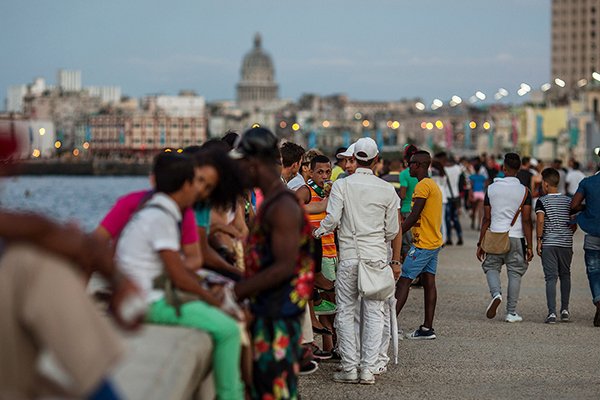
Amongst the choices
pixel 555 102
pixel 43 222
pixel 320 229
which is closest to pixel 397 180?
pixel 320 229

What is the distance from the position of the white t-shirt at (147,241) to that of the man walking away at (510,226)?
7.32 meters

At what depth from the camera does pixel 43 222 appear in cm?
376

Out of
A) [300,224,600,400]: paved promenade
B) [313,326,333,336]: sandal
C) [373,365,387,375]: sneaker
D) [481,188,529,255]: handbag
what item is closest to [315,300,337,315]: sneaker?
[313,326,333,336]: sandal

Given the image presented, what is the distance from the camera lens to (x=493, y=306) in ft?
41.8

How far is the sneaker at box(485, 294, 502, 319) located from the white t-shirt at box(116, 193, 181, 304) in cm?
738

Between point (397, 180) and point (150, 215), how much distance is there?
1149cm

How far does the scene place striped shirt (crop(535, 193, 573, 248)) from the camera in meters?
12.9

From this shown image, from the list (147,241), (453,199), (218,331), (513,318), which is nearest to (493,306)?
(513,318)

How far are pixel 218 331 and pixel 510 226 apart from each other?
733 cm

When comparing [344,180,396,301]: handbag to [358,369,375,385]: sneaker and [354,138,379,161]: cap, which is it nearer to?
[354,138,379,161]: cap

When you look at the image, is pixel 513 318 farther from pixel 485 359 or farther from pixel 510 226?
pixel 485 359

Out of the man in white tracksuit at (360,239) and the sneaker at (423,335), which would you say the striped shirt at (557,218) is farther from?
the man in white tracksuit at (360,239)

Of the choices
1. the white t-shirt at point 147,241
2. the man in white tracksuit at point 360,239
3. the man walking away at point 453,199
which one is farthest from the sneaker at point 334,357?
the man walking away at point 453,199

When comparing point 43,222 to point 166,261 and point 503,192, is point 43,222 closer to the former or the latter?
point 166,261
